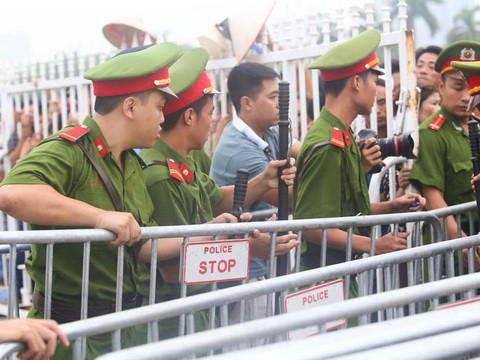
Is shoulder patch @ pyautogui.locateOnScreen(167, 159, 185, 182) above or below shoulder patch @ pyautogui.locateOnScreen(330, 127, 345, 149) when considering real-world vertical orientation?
below

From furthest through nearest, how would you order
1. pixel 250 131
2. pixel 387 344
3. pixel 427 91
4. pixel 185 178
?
pixel 427 91, pixel 250 131, pixel 185 178, pixel 387 344

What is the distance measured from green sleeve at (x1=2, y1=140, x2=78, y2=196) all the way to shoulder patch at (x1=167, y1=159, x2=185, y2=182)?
60cm

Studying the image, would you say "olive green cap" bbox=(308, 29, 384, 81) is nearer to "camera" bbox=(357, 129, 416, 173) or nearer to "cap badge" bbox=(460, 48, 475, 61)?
"camera" bbox=(357, 129, 416, 173)

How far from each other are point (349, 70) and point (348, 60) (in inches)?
2.1

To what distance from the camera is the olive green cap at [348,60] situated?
4.74m

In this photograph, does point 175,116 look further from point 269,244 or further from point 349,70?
point 349,70

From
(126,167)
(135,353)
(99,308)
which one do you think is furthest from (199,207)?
(135,353)

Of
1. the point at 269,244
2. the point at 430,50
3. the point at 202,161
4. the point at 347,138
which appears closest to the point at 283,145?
the point at 347,138

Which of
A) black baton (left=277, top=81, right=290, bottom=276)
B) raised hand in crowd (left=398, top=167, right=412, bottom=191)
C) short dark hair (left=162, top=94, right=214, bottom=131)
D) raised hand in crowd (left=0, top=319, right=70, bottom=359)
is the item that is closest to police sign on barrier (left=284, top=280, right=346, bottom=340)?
black baton (left=277, top=81, right=290, bottom=276)

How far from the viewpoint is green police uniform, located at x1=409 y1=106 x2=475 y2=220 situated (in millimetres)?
5309

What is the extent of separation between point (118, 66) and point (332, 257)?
1.47 m

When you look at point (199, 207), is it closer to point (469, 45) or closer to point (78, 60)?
point (469, 45)

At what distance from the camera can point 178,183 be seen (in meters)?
4.02

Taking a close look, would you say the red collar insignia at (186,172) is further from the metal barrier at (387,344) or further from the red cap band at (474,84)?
the metal barrier at (387,344)
